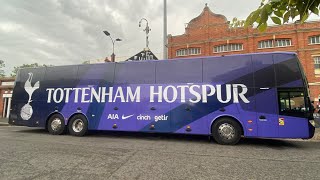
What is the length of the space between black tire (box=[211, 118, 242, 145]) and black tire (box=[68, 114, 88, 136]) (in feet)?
19.8

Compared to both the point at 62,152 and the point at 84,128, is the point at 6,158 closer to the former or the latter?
the point at 62,152

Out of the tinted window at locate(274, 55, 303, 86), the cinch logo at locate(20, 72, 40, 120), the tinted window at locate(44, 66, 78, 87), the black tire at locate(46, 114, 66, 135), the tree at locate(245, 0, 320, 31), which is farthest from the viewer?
the cinch logo at locate(20, 72, 40, 120)

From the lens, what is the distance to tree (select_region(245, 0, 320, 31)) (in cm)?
192

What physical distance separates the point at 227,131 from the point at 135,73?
4.67 m

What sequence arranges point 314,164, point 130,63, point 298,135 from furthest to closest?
point 130,63 → point 298,135 → point 314,164

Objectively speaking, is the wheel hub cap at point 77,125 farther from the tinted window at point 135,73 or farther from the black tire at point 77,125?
the tinted window at point 135,73

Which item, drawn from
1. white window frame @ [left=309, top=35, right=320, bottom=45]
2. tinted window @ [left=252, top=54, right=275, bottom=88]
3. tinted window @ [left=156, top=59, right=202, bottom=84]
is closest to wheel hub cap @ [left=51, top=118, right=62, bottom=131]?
tinted window @ [left=156, top=59, right=202, bottom=84]

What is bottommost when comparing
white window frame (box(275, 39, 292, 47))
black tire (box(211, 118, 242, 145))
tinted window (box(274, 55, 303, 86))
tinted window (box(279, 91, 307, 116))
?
black tire (box(211, 118, 242, 145))

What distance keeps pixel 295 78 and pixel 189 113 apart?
412cm

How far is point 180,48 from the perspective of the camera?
115 feet

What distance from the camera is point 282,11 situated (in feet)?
6.55

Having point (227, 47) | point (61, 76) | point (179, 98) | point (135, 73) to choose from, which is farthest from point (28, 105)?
point (227, 47)

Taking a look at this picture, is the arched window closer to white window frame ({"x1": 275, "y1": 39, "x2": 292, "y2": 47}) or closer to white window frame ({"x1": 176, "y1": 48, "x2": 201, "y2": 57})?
white window frame ({"x1": 176, "y1": 48, "x2": 201, "y2": 57})

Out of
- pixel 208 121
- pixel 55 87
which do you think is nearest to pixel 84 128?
pixel 55 87
